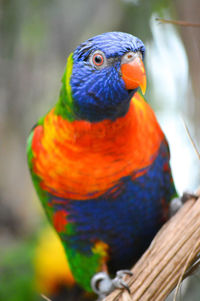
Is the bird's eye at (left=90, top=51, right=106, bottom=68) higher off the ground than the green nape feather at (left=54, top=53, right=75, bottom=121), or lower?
higher

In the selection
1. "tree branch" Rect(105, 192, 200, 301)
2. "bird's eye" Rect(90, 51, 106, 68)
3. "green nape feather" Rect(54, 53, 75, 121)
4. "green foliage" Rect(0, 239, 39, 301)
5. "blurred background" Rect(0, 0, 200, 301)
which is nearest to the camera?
"tree branch" Rect(105, 192, 200, 301)

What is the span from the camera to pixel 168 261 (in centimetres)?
159

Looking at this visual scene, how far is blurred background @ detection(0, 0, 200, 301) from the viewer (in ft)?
7.66

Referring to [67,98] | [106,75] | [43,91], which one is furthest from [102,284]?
[43,91]

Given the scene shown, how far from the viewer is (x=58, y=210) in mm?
2082

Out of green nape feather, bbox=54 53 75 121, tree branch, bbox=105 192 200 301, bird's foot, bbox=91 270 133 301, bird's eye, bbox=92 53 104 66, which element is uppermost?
bird's eye, bbox=92 53 104 66

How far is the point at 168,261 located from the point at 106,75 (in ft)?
2.65

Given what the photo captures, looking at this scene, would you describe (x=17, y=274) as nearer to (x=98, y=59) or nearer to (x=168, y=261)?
(x=168, y=261)

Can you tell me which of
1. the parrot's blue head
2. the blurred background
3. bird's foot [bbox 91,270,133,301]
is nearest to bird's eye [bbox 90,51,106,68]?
the parrot's blue head

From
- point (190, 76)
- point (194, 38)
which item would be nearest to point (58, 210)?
Answer: point (190, 76)

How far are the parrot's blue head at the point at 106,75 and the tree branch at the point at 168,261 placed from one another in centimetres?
55

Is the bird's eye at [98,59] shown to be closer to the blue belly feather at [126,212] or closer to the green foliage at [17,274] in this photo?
the blue belly feather at [126,212]

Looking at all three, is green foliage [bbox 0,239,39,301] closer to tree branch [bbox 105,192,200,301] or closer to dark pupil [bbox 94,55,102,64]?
tree branch [bbox 105,192,200,301]

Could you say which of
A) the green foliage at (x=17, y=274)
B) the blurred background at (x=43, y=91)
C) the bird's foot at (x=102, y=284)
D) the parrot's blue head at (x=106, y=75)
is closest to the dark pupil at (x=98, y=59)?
the parrot's blue head at (x=106, y=75)
